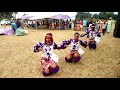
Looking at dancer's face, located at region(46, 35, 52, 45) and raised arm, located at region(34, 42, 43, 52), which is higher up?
dancer's face, located at region(46, 35, 52, 45)

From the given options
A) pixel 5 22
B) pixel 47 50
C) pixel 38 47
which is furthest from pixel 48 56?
pixel 5 22

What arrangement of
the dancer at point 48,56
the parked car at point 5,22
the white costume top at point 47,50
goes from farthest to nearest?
the parked car at point 5,22
the white costume top at point 47,50
the dancer at point 48,56

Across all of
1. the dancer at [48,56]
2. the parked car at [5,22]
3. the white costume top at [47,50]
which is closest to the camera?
the dancer at [48,56]

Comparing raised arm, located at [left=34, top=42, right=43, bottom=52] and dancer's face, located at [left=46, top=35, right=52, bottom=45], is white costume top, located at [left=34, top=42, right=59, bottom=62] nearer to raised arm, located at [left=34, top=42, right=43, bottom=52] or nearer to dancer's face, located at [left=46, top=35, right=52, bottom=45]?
raised arm, located at [left=34, top=42, right=43, bottom=52]

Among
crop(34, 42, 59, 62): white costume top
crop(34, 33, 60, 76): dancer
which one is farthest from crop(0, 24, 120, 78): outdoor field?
crop(34, 42, 59, 62): white costume top

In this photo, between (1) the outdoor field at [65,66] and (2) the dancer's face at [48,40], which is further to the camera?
(1) the outdoor field at [65,66]

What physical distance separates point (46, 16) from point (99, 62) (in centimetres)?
1095

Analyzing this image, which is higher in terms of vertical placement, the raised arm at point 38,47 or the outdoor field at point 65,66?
the raised arm at point 38,47

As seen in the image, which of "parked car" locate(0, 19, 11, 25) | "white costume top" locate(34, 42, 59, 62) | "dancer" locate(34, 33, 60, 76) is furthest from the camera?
"parked car" locate(0, 19, 11, 25)

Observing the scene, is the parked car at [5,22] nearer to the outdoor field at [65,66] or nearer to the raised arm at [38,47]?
the outdoor field at [65,66]

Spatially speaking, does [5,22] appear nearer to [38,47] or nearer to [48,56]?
[38,47]

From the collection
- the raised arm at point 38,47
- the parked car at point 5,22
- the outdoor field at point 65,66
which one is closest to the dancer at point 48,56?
the raised arm at point 38,47
